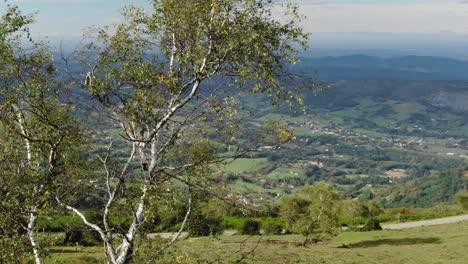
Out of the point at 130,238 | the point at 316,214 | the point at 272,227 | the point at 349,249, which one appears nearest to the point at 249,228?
the point at 272,227

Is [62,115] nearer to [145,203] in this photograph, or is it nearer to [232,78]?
[145,203]

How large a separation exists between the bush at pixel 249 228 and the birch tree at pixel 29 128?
4517 cm

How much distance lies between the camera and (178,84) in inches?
576

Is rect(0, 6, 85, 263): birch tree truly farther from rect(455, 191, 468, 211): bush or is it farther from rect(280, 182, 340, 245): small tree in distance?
rect(455, 191, 468, 211): bush

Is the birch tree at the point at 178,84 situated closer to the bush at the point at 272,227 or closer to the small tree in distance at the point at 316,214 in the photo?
the small tree in distance at the point at 316,214

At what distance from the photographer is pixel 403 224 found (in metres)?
65.8

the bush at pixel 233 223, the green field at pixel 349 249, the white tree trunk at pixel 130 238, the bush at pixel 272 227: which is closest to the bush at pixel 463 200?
the green field at pixel 349 249

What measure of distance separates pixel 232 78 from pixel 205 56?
1171 millimetres

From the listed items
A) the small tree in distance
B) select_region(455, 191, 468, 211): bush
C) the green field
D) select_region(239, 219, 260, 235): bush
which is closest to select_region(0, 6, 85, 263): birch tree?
the green field

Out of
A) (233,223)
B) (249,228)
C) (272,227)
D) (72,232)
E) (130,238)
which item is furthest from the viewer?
(233,223)

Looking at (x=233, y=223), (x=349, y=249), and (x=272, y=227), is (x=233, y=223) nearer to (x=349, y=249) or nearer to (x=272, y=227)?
(x=272, y=227)

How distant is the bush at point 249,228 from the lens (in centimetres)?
5953

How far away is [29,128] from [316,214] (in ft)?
112

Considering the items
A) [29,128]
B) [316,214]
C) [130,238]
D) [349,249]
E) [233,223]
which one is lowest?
[233,223]
